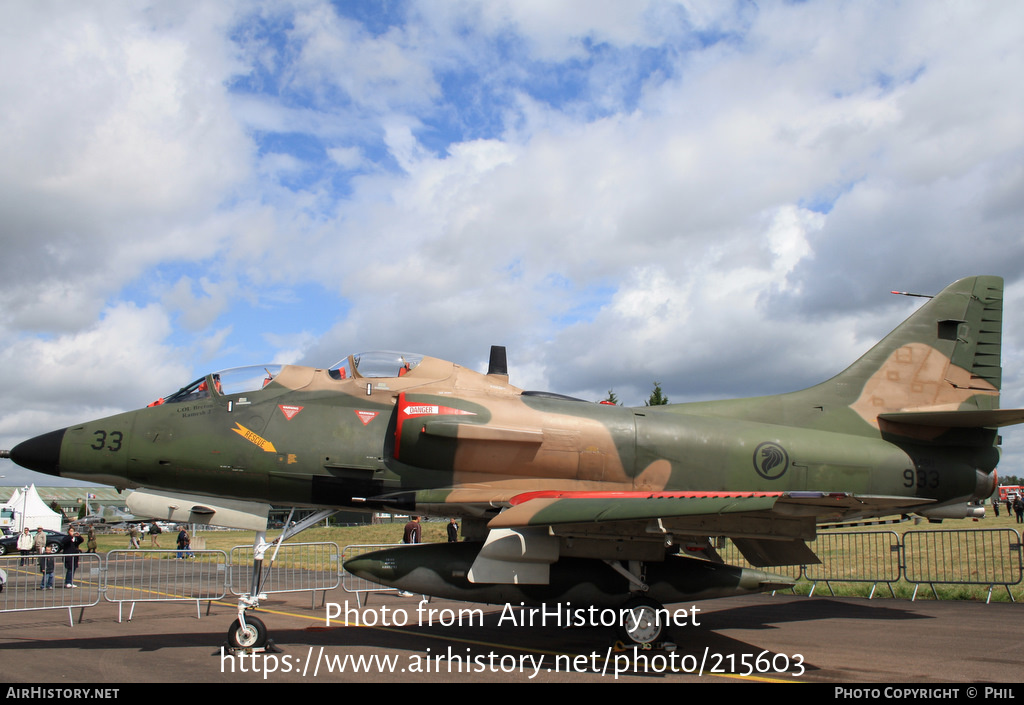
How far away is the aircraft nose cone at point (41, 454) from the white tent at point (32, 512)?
47591mm

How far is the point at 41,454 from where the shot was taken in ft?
27.8

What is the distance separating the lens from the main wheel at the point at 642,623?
8508 mm

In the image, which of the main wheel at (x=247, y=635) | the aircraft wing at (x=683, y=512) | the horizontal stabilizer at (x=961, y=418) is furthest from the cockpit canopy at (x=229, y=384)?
the horizontal stabilizer at (x=961, y=418)

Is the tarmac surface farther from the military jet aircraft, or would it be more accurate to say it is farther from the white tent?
the white tent

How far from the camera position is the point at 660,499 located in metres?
Answer: 7.61

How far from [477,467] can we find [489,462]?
0.55 ft

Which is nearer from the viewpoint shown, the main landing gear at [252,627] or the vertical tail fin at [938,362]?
the main landing gear at [252,627]

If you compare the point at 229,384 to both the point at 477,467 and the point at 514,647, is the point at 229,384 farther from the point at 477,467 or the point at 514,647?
the point at 514,647

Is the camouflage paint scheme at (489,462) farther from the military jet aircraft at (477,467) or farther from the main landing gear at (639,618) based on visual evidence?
the main landing gear at (639,618)

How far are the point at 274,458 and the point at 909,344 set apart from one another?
976cm

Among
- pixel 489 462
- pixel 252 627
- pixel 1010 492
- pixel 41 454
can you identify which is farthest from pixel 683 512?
pixel 1010 492

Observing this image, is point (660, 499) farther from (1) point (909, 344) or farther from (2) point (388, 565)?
(1) point (909, 344)

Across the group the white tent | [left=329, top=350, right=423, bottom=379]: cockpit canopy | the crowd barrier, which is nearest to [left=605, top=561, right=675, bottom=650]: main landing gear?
[left=329, top=350, right=423, bottom=379]: cockpit canopy
